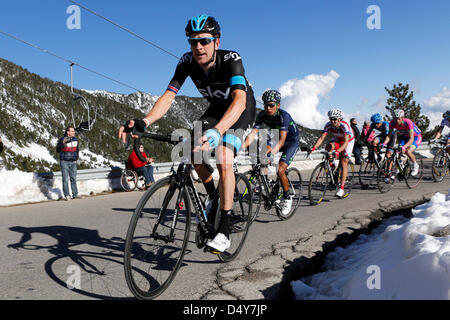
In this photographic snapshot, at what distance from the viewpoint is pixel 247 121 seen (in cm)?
370

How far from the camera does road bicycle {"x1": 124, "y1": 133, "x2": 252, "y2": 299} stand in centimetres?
267

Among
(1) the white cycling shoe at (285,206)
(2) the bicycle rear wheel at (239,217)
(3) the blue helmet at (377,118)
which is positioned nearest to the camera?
(2) the bicycle rear wheel at (239,217)

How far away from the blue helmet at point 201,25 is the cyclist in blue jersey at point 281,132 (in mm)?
2820

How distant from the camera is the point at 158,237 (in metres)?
2.93

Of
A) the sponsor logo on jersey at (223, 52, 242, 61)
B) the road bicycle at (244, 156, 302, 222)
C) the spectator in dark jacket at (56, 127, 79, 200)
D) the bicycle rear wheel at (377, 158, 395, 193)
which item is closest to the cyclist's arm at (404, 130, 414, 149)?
the bicycle rear wheel at (377, 158, 395, 193)

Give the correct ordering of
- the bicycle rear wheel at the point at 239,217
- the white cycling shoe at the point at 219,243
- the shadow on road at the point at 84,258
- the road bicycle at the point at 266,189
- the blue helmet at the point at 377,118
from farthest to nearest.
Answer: the blue helmet at the point at 377,118
the road bicycle at the point at 266,189
the bicycle rear wheel at the point at 239,217
the white cycling shoe at the point at 219,243
the shadow on road at the point at 84,258

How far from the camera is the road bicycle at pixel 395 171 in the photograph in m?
8.77

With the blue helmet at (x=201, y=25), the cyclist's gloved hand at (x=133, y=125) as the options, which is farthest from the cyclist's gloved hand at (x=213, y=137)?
the blue helmet at (x=201, y=25)

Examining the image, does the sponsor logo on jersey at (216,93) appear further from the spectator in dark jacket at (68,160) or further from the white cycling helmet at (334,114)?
the spectator in dark jacket at (68,160)

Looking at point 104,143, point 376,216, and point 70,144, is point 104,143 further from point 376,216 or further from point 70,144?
point 376,216

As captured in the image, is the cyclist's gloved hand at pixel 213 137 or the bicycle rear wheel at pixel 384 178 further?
the bicycle rear wheel at pixel 384 178

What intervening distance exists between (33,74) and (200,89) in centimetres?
6292

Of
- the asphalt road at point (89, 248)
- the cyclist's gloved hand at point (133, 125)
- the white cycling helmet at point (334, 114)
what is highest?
the white cycling helmet at point (334, 114)
